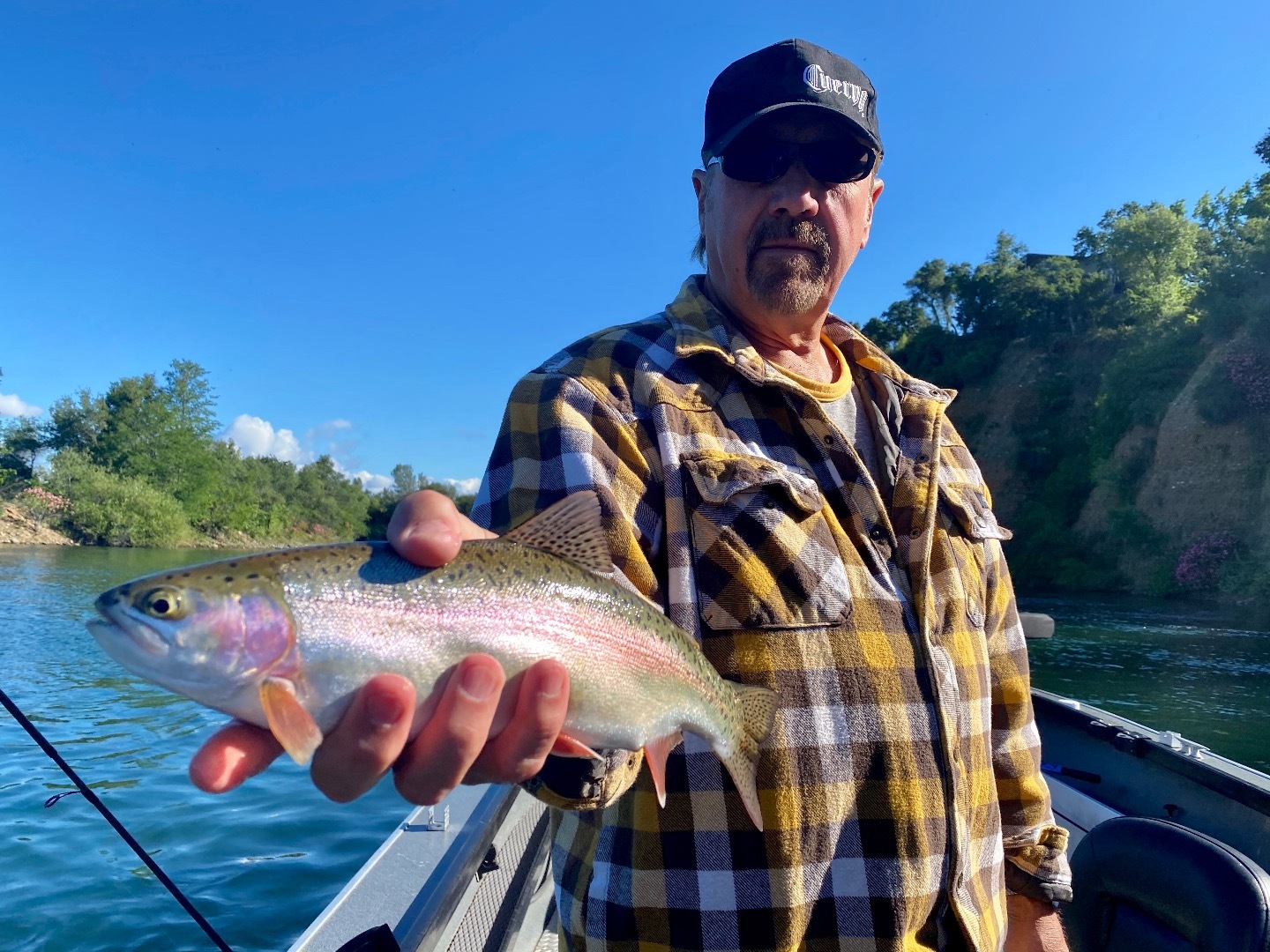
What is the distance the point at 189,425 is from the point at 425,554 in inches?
3160

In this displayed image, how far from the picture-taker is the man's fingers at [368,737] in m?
1.60

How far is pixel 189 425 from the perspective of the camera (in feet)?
235

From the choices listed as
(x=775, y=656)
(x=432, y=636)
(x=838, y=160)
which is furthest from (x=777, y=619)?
(x=838, y=160)

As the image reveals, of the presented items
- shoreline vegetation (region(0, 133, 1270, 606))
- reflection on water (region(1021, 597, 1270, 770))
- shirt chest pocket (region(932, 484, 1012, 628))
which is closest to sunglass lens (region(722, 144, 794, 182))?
shirt chest pocket (region(932, 484, 1012, 628))

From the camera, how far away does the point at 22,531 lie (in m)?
51.1

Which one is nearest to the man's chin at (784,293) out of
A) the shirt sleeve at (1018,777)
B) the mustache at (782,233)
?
the mustache at (782,233)

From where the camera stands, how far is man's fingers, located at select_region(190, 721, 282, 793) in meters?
1.47

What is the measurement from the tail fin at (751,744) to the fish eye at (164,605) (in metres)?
1.22

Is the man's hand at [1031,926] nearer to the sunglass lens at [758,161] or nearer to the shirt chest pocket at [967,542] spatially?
the shirt chest pocket at [967,542]

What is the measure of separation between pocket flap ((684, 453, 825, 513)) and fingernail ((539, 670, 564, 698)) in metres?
0.69

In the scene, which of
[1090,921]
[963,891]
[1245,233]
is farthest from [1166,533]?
[963,891]

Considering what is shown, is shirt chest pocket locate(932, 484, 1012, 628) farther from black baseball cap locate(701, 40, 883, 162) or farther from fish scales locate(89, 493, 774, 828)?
black baseball cap locate(701, 40, 883, 162)

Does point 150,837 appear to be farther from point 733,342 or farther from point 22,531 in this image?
point 22,531

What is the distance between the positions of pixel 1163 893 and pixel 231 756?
3934mm
